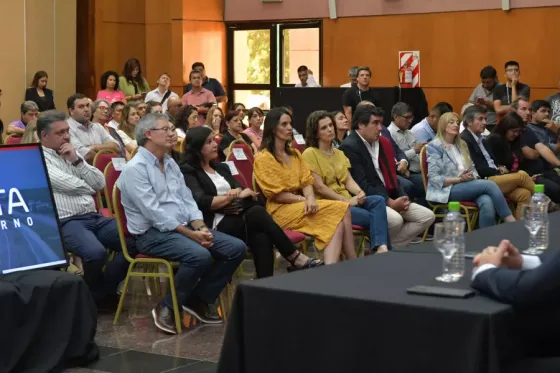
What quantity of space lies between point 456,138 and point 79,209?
370 cm

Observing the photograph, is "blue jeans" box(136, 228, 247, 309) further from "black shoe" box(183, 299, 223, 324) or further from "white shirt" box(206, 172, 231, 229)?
"white shirt" box(206, 172, 231, 229)

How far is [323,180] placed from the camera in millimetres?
7387

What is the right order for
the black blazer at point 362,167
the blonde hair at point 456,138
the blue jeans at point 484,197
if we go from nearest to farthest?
1. the black blazer at point 362,167
2. the blue jeans at point 484,197
3. the blonde hair at point 456,138

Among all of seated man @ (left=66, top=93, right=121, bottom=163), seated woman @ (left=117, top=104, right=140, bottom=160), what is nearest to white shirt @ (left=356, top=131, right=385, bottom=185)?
seated man @ (left=66, top=93, right=121, bottom=163)

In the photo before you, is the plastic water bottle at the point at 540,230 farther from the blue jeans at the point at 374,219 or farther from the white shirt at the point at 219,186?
the blue jeans at the point at 374,219

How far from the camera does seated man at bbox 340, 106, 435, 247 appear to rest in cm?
766

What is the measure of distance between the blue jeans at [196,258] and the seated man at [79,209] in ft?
0.88

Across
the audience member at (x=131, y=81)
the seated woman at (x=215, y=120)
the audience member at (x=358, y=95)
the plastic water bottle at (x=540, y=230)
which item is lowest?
the plastic water bottle at (x=540, y=230)

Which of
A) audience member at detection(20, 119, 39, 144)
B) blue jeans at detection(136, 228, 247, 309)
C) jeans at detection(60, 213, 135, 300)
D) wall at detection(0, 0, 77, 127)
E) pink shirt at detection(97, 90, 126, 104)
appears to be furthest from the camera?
wall at detection(0, 0, 77, 127)

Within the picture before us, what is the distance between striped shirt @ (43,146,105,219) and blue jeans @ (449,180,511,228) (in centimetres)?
332

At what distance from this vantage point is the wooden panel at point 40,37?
14.7m

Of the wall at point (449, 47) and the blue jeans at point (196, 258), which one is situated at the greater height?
the wall at point (449, 47)

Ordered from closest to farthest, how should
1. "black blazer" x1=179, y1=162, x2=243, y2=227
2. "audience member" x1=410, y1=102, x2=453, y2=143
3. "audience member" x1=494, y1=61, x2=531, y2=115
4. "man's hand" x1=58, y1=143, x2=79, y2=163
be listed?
"man's hand" x1=58, y1=143, x2=79, y2=163 → "black blazer" x1=179, y1=162, x2=243, y2=227 → "audience member" x1=410, y1=102, x2=453, y2=143 → "audience member" x1=494, y1=61, x2=531, y2=115

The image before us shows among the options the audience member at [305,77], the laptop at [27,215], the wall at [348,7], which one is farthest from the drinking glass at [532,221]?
the audience member at [305,77]
